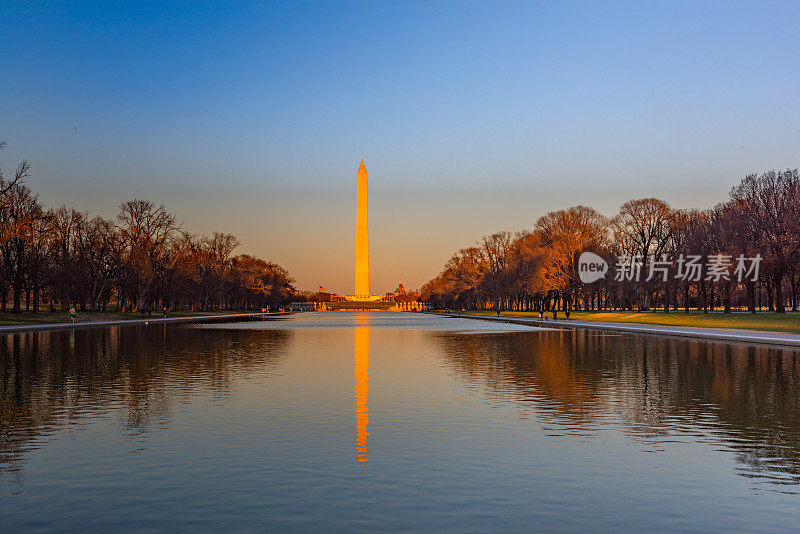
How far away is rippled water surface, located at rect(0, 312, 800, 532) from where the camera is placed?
836cm

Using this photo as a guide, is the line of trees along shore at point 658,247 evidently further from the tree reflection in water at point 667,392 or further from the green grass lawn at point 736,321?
the tree reflection in water at point 667,392

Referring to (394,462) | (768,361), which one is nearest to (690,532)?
(394,462)

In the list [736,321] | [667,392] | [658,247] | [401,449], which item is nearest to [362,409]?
[401,449]

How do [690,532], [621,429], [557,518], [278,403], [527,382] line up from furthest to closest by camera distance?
[527,382]
[278,403]
[621,429]
[557,518]
[690,532]

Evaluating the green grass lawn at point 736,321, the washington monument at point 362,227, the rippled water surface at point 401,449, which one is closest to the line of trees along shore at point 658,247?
the green grass lawn at point 736,321

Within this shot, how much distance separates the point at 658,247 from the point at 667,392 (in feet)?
275

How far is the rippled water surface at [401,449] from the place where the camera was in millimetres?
8359

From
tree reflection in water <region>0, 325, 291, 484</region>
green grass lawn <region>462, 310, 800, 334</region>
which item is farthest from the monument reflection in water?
green grass lawn <region>462, 310, 800, 334</region>

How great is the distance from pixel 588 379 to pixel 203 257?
11376 centimetres

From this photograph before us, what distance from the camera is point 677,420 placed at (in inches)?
581

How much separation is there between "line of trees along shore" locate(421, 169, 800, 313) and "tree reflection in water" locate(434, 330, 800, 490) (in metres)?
37.7

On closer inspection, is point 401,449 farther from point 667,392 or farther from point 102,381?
point 102,381

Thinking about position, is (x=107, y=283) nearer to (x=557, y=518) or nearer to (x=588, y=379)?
(x=588, y=379)

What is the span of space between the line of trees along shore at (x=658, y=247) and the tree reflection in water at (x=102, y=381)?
5043 centimetres
